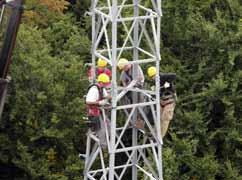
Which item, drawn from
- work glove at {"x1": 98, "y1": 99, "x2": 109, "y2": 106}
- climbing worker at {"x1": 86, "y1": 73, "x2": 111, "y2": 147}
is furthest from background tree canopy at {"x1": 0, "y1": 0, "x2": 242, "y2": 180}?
work glove at {"x1": 98, "y1": 99, "x2": 109, "y2": 106}

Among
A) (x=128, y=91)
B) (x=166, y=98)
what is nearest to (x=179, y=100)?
(x=166, y=98)

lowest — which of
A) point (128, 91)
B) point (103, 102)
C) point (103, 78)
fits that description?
point (103, 102)

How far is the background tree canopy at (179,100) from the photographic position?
19062 mm

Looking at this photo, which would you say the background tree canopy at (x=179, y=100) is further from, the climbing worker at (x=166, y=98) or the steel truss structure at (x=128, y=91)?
the steel truss structure at (x=128, y=91)

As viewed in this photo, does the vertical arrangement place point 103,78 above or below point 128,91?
above

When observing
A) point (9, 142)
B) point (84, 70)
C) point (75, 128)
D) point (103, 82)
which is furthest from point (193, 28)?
point (103, 82)

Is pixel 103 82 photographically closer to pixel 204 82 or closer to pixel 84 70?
pixel 84 70

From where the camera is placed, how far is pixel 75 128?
1941 cm

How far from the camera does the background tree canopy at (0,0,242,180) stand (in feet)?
62.5

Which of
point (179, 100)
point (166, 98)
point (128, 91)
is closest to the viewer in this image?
point (128, 91)

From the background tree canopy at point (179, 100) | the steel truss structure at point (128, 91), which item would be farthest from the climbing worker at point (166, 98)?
the background tree canopy at point (179, 100)

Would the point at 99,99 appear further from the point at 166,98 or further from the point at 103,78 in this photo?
the point at 166,98

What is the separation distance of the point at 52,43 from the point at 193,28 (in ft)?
17.1

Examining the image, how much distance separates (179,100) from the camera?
20.3 metres
